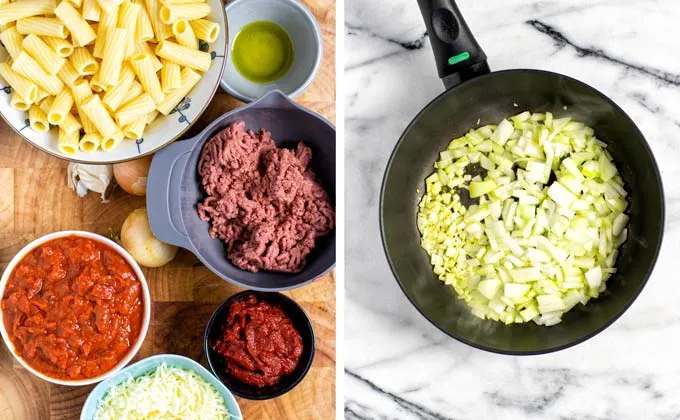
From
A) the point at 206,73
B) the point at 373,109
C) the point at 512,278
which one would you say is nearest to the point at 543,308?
the point at 512,278

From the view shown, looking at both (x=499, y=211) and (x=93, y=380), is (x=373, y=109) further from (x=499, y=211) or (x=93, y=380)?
(x=93, y=380)

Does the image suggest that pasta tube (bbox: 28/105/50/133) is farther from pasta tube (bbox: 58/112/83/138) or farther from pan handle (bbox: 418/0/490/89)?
pan handle (bbox: 418/0/490/89)

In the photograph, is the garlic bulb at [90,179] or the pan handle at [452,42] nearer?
the pan handle at [452,42]

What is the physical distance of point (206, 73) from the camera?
1318 mm

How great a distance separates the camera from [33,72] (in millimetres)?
1268

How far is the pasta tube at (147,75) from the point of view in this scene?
1.30m

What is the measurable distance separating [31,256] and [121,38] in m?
0.41

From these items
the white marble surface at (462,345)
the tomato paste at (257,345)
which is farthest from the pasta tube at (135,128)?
the white marble surface at (462,345)

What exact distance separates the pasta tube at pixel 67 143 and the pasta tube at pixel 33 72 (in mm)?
74

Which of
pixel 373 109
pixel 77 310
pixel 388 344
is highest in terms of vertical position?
pixel 373 109

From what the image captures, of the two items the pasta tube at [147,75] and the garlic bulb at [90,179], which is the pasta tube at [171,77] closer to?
the pasta tube at [147,75]

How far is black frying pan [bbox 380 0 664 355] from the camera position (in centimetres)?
94

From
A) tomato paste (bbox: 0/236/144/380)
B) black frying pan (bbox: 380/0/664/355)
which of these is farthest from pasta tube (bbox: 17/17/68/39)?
black frying pan (bbox: 380/0/664/355)

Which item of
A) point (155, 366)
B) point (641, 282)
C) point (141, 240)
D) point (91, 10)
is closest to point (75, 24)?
point (91, 10)
